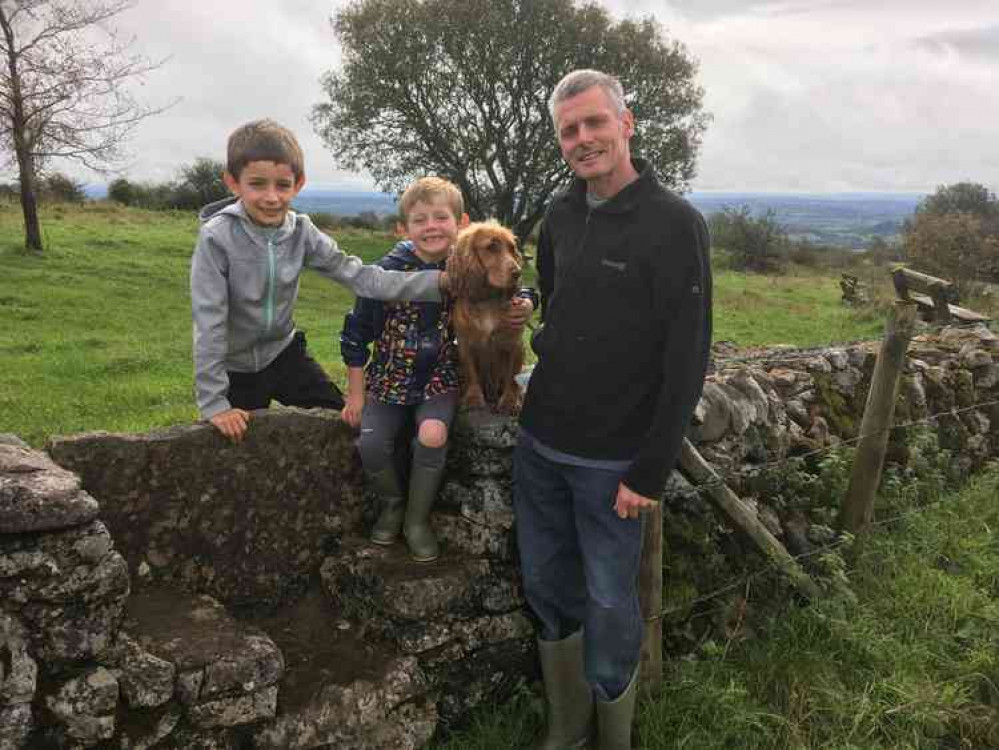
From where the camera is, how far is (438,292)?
142 inches

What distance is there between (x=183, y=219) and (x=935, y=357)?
2759 centimetres

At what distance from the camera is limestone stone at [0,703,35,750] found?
8.09 ft

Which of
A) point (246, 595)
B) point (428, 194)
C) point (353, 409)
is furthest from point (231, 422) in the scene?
point (428, 194)

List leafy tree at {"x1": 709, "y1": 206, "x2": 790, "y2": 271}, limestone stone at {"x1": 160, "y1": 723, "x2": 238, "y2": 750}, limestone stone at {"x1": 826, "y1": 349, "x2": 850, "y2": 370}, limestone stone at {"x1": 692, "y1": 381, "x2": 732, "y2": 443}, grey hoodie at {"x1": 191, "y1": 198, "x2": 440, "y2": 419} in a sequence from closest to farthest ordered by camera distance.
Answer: limestone stone at {"x1": 160, "y1": 723, "x2": 238, "y2": 750}
grey hoodie at {"x1": 191, "y1": 198, "x2": 440, "y2": 419}
limestone stone at {"x1": 692, "y1": 381, "x2": 732, "y2": 443}
limestone stone at {"x1": 826, "y1": 349, "x2": 850, "y2": 370}
leafy tree at {"x1": 709, "y1": 206, "x2": 790, "y2": 271}

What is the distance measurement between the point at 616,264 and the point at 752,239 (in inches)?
1511

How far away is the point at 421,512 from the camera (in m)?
3.71

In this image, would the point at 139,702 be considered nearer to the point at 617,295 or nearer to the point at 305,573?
the point at 305,573

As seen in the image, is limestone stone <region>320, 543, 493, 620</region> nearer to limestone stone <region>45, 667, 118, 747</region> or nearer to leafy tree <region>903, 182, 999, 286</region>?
limestone stone <region>45, 667, 118, 747</region>

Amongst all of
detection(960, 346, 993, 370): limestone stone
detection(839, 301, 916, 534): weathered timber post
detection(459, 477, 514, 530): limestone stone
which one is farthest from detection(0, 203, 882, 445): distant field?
detection(960, 346, 993, 370): limestone stone

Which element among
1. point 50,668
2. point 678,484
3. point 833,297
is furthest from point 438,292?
point 833,297

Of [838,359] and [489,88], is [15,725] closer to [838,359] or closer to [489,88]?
[838,359]

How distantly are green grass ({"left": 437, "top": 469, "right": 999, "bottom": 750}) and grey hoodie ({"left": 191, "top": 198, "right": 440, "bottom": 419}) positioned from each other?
6.58ft

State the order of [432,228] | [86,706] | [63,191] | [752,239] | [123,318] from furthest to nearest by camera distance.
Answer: [752,239]
[63,191]
[123,318]
[432,228]
[86,706]

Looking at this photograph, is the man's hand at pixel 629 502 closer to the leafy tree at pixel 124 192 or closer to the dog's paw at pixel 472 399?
the dog's paw at pixel 472 399
